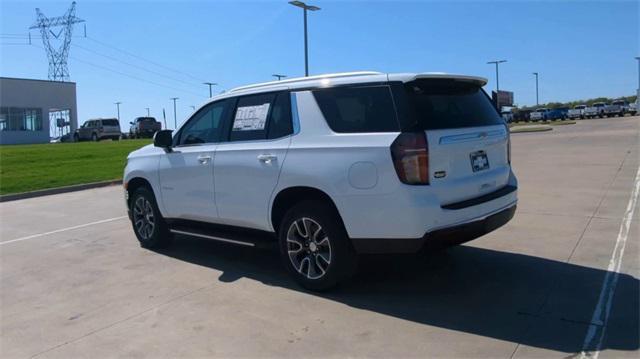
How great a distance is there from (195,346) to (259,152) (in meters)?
2.12

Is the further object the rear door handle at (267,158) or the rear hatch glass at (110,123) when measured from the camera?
the rear hatch glass at (110,123)

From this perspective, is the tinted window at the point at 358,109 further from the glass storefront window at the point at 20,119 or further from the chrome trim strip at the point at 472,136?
the glass storefront window at the point at 20,119

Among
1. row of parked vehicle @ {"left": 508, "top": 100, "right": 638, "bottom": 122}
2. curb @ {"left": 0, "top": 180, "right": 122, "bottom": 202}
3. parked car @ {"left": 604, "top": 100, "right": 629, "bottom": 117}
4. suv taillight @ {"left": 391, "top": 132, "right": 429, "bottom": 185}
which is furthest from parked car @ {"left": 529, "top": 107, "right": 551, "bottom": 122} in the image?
suv taillight @ {"left": 391, "top": 132, "right": 429, "bottom": 185}

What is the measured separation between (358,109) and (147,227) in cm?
376

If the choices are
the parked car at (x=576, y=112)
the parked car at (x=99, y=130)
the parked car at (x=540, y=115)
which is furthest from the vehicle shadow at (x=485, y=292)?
the parked car at (x=540, y=115)

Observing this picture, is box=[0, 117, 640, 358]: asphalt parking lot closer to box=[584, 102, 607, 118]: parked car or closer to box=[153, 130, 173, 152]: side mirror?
box=[153, 130, 173, 152]: side mirror

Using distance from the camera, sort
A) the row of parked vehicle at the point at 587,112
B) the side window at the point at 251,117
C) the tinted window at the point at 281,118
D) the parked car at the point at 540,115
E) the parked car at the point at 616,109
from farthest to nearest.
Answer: the parked car at the point at 540,115, the row of parked vehicle at the point at 587,112, the parked car at the point at 616,109, the side window at the point at 251,117, the tinted window at the point at 281,118

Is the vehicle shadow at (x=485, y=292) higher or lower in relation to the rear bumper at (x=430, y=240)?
lower

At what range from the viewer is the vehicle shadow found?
13.9ft

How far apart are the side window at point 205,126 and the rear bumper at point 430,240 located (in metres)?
2.34

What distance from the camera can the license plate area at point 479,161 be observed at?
16.6 ft

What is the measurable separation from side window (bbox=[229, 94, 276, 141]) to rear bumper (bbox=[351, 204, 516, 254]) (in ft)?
5.44

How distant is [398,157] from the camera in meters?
4.62

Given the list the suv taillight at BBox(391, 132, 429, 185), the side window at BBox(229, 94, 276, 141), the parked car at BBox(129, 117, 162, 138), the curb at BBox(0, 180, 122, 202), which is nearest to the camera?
the suv taillight at BBox(391, 132, 429, 185)
